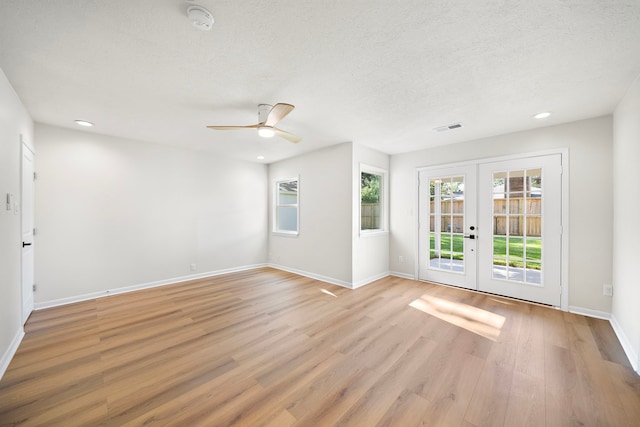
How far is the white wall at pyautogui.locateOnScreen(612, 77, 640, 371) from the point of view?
2.25 meters

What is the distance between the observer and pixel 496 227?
3.90 m

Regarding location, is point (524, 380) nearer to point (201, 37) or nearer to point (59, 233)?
point (201, 37)

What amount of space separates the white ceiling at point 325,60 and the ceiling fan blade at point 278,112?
0.72ft

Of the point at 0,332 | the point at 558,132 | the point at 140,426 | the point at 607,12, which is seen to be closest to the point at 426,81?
the point at 607,12

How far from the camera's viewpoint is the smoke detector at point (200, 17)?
4.91 feet

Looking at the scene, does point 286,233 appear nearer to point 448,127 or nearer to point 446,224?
point 446,224

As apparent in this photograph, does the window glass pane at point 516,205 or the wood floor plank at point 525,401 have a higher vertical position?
the window glass pane at point 516,205

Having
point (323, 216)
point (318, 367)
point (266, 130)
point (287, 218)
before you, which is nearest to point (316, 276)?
point (323, 216)

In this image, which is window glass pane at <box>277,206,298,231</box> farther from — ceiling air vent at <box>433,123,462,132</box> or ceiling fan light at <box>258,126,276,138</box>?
ceiling air vent at <box>433,123,462,132</box>

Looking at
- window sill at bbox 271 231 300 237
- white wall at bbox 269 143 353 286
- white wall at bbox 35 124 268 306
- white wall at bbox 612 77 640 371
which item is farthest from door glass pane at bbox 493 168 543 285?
white wall at bbox 35 124 268 306

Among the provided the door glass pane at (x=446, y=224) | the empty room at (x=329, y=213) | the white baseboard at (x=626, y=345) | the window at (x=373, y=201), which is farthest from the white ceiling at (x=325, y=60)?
the white baseboard at (x=626, y=345)

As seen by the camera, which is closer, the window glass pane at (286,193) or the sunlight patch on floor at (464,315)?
the sunlight patch on floor at (464,315)

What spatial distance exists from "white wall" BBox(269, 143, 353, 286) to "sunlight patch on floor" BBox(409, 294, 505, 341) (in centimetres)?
129

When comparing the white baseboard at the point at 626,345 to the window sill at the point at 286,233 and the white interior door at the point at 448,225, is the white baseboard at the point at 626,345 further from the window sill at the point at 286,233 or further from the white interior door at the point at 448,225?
the window sill at the point at 286,233
